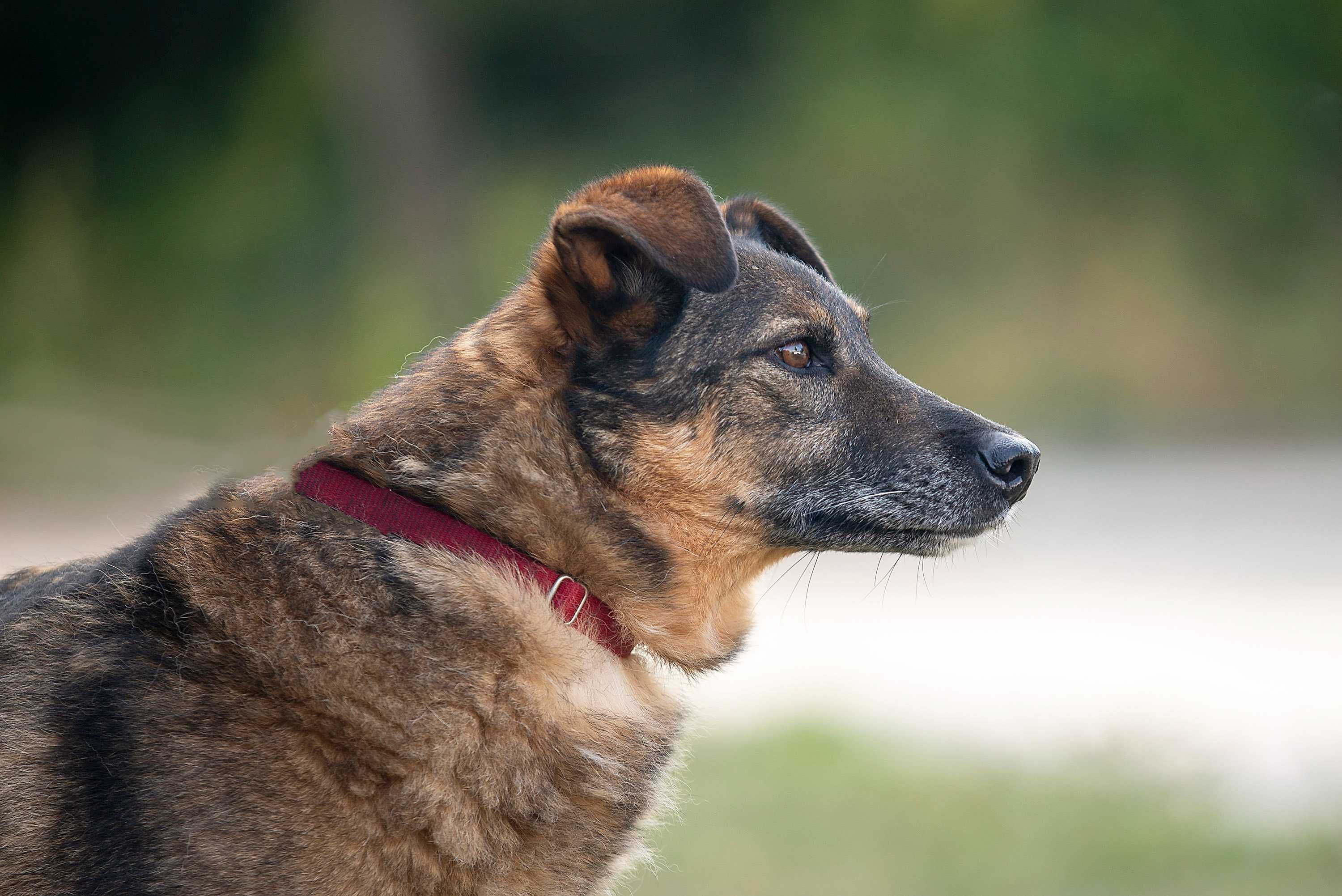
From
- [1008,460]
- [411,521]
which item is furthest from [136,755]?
[1008,460]

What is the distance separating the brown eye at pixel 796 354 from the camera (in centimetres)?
332

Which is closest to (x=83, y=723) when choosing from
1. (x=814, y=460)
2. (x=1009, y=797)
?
(x=814, y=460)

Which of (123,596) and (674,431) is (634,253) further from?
(123,596)

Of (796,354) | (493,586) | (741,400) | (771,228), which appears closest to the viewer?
(493,586)

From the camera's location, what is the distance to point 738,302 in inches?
130

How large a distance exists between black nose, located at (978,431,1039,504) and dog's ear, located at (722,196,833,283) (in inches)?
37.3

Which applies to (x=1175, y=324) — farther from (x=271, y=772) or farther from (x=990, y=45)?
(x=271, y=772)

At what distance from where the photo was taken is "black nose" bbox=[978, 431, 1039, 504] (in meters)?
3.35

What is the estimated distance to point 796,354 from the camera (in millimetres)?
3338

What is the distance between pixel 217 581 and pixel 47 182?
5.43 meters

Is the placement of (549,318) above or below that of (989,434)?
below

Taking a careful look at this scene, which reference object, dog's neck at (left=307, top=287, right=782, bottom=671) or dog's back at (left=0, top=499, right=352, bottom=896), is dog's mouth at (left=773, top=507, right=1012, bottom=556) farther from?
dog's back at (left=0, top=499, right=352, bottom=896)

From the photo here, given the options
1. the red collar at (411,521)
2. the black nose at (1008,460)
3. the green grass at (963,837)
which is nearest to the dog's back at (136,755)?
the red collar at (411,521)

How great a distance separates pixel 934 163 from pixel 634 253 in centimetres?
1048
